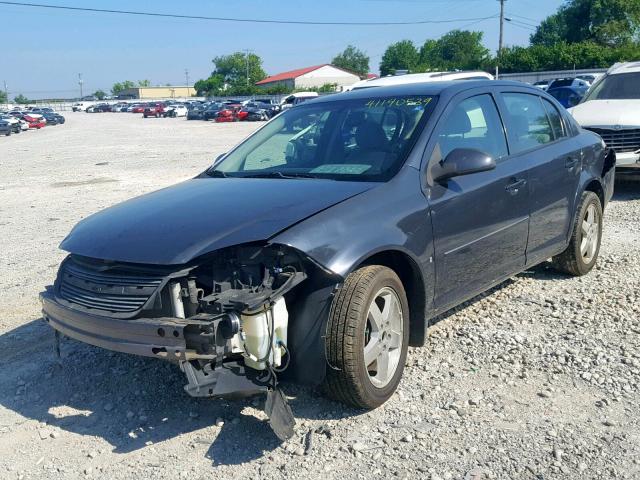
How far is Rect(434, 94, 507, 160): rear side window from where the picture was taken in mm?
4441

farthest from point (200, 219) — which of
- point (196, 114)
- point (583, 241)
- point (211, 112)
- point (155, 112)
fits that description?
point (155, 112)

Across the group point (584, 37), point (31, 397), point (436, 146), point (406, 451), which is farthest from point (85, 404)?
point (584, 37)

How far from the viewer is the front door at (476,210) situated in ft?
13.8

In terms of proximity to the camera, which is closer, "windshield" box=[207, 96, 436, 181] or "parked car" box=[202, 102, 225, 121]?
"windshield" box=[207, 96, 436, 181]

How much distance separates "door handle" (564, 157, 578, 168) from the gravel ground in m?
1.03

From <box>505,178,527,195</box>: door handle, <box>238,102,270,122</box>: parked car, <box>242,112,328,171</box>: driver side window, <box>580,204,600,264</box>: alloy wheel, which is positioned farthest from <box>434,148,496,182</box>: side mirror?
<box>238,102,270,122</box>: parked car

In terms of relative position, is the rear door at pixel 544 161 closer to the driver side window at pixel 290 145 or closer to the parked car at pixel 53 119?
the driver side window at pixel 290 145

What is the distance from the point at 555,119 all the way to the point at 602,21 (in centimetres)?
7856

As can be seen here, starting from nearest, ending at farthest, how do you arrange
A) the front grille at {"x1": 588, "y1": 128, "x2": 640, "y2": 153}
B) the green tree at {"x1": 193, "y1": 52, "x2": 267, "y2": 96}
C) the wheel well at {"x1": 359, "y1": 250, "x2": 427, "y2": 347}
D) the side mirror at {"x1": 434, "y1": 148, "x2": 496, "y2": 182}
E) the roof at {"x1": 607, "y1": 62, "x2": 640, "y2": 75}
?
the wheel well at {"x1": 359, "y1": 250, "x2": 427, "y2": 347} → the side mirror at {"x1": 434, "y1": 148, "x2": 496, "y2": 182} → the front grille at {"x1": 588, "y1": 128, "x2": 640, "y2": 153} → the roof at {"x1": 607, "y1": 62, "x2": 640, "y2": 75} → the green tree at {"x1": 193, "y1": 52, "x2": 267, "y2": 96}

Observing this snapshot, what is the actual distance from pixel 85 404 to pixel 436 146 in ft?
8.68

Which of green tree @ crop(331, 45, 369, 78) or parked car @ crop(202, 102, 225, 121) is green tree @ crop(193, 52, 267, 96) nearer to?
green tree @ crop(331, 45, 369, 78)

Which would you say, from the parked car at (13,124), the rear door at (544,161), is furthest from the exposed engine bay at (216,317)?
the parked car at (13,124)

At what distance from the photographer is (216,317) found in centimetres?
322

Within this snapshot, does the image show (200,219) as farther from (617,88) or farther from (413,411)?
(617,88)
